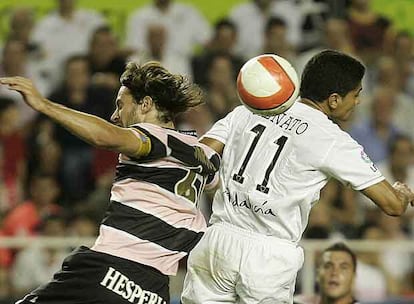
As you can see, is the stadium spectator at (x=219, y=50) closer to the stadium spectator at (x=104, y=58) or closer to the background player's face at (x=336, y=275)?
the stadium spectator at (x=104, y=58)

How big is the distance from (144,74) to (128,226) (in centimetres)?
72

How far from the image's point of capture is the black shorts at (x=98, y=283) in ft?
17.8

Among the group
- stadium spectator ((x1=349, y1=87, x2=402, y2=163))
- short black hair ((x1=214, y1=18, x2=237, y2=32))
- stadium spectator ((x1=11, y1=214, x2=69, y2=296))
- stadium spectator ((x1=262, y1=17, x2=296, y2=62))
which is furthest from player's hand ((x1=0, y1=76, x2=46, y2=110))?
stadium spectator ((x1=262, y1=17, x2=296, y2=62))

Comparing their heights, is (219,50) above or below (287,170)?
above

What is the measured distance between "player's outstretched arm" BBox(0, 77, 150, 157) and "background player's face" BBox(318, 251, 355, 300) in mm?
2571

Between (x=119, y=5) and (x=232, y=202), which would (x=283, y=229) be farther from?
(x=119, y=5)

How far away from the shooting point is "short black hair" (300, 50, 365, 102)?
596cm

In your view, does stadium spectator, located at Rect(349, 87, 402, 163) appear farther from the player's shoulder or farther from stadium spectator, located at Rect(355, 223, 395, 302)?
the player's shoulder

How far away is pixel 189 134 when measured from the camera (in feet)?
19.0

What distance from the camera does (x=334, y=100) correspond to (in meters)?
5.98

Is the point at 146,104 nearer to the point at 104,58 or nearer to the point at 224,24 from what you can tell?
the point at 104,58

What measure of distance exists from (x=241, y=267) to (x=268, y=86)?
887 mm

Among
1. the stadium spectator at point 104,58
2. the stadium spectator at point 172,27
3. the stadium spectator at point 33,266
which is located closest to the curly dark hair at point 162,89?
the stadium spectator at point 33,266

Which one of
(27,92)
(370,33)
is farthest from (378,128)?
(27,92)
